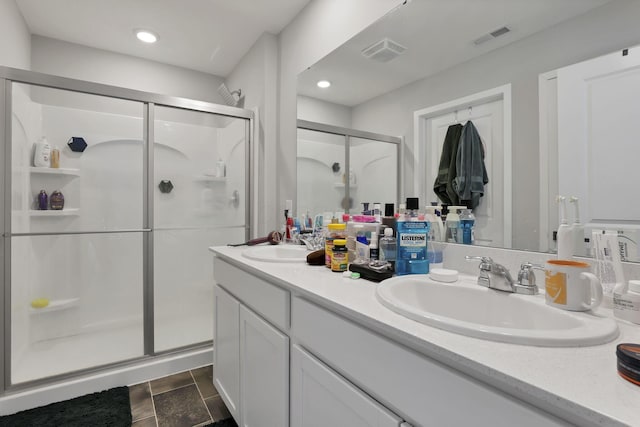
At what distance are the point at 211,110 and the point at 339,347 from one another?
200 centimetres

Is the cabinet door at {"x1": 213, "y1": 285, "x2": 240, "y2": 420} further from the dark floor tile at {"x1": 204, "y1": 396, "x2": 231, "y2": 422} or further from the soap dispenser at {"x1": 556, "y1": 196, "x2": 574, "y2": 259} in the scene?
the soap dispenser at {"x1": 556, "y1": 196, "x2": 574, "y2": 259}

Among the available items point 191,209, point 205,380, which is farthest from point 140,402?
point 191,209

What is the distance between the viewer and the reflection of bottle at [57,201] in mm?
1822

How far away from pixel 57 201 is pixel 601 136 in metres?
2.52

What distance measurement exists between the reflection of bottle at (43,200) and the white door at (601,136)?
247cm

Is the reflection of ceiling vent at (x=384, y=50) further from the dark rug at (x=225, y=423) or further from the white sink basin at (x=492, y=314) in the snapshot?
the dark rug at (x=225, y=423)

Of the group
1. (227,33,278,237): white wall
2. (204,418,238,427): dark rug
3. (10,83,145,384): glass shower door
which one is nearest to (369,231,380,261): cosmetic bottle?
(204,418,238,427): dark rug

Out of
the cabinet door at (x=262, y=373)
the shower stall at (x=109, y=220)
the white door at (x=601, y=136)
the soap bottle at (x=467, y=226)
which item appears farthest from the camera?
the shower stall at (x=109, y=220)

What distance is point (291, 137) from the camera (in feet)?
6.92

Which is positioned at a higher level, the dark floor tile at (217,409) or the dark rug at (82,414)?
the dark rug at (82,414)

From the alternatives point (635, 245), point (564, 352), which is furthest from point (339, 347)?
point (635, 245)

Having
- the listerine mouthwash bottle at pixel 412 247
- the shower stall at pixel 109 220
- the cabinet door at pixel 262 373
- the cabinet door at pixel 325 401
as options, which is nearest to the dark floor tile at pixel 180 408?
the shower stall at pixel 109 220

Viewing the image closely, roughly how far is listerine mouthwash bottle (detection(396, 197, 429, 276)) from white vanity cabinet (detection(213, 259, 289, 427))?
404 millimetres

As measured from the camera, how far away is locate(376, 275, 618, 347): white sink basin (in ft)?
1.72
